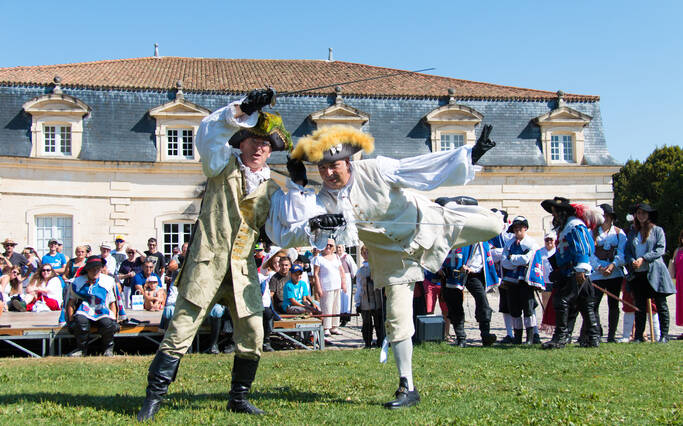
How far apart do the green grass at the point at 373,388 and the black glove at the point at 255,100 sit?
2.12 metres

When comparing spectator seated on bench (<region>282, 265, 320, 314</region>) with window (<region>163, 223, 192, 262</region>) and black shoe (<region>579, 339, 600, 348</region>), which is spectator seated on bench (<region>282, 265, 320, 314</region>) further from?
window (<region>163, 223, 192, 262</region>)

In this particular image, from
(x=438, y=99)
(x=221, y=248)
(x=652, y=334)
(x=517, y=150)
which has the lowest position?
(x=652, y=334)

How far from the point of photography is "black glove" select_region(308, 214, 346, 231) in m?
4.61

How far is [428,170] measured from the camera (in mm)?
5117

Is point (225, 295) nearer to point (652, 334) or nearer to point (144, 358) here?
point (144, 358)

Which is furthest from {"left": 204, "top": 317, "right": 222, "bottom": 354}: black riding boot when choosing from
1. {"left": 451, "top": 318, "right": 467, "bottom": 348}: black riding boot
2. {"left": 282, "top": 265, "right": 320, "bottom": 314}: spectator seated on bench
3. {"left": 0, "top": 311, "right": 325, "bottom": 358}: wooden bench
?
{"left": 451, "top": 318, "right": 467, "bottom": 348}: black riding boot

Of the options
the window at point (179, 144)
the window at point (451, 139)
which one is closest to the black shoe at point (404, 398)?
the window at point (179, 144)

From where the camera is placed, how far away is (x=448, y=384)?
5.75 meters

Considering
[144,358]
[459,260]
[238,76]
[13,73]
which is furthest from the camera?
[238,76]

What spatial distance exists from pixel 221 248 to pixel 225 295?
0.39m

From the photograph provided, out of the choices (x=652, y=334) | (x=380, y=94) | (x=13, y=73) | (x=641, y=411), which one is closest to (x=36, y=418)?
(x=641, y=411)

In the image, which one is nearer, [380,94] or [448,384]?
[448,384]

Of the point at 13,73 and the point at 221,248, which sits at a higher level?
the point at 13,73

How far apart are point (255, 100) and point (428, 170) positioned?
1.45 m
